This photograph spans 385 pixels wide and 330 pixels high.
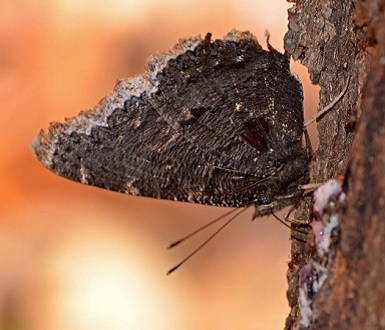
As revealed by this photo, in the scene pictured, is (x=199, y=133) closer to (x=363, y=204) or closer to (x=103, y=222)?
(x=363, y=204)

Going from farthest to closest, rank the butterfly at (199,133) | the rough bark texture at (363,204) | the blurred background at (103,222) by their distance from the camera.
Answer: the blurred background at (103,222) → the butterfly at (199,133) → the rough bark texture at (363,204)

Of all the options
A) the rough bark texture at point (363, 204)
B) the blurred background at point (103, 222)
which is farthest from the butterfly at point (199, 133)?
the blurred background at point (103, 222)

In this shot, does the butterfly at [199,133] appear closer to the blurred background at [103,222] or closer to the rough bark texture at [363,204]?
the rough bark texture at [363,204]

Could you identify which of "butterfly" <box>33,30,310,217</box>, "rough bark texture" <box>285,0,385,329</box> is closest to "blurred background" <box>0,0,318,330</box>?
"butterfly" <box>33,30,310,217</box>

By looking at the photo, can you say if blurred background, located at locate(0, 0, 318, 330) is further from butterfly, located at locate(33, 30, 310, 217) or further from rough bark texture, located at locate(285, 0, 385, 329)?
rough bark texture, located at locate(285, 0, 385, 329)

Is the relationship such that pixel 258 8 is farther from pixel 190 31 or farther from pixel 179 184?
pixel 179 184

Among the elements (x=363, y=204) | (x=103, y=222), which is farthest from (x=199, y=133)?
(x=103, y=222)

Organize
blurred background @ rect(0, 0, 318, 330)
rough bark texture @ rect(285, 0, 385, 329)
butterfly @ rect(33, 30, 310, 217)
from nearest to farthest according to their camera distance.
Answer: rough bark texture @ rect(285, 0, 385, 329), butterfly @ rect(33, 30, 310, 217), blurred background @ rect(0, 0, 318, 330)
